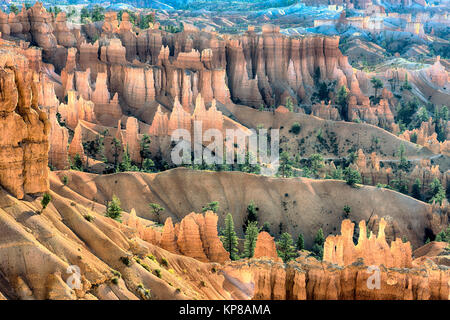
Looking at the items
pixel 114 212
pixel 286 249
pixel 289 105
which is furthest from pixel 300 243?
pixel 289 105

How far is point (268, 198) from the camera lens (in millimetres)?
92188

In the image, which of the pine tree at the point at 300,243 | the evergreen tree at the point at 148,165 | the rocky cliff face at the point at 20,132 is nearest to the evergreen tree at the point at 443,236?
the pine tree at the point at 300,243

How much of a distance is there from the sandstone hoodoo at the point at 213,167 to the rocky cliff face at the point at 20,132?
0.10 metres

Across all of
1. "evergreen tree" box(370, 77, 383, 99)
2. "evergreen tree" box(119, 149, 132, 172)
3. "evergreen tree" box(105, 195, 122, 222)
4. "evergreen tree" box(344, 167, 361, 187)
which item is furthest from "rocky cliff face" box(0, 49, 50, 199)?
"evergreen tree" box(370, 77, 383, 99)

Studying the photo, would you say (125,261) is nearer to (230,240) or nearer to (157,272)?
(157,272)

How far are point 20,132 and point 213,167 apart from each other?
149ft

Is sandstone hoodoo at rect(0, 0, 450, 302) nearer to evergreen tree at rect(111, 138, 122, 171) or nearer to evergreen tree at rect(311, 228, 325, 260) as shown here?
evergreen tree at rect(111, 138, 122, 171)

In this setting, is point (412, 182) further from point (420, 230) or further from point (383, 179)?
point (420, 230)

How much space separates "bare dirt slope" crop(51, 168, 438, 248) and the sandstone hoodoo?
7.6 inches

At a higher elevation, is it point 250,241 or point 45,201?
point 45,201

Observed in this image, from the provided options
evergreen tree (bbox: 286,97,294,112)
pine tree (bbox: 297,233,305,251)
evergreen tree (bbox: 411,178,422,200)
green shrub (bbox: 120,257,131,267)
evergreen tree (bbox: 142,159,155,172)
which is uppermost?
green shrub (bbox: 120,257,131,267)

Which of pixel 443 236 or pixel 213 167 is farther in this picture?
pixel 213 167

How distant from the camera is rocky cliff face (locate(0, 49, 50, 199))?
169 ft
